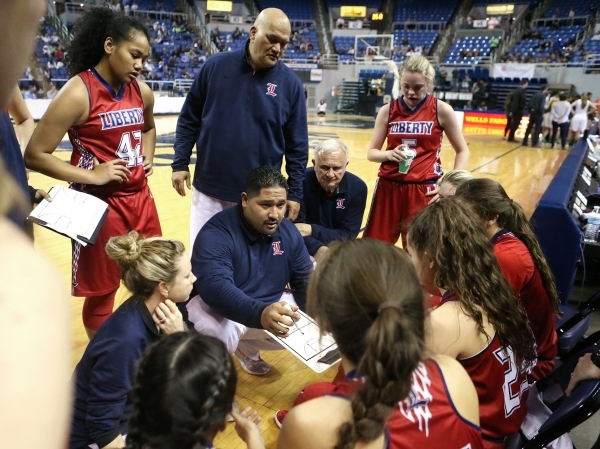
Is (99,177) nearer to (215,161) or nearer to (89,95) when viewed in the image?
(89,95)

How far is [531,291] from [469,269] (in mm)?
606

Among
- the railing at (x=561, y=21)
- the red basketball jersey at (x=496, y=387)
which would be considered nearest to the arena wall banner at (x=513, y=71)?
the railing at (x=561, y=21)

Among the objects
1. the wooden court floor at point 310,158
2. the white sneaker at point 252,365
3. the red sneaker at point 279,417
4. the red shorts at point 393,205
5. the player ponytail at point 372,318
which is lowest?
the wooden court floor at point 310,158

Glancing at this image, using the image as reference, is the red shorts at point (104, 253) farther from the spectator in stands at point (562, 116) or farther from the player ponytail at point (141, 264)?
the spectator in stands at point (562, 116)

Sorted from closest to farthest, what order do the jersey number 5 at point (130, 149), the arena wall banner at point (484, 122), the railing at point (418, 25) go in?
A: the jersey number 5 at point (130, 149), the arena wall banner at point (484, 122), the railing at point (418, 25)

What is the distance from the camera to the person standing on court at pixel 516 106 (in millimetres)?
12742

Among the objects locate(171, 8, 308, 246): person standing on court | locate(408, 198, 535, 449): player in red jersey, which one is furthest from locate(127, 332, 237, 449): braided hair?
locate(171, 8, 308, 246): person standing on court

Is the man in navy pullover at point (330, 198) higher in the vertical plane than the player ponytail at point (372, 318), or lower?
lower

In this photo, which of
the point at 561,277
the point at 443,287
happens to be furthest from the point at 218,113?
the point at 561,277

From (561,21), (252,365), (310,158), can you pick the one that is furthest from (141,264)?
(561,21)

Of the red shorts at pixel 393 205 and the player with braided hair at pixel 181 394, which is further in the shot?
the red shorts at pixel 393 205

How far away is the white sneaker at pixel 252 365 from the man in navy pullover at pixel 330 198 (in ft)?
2.91

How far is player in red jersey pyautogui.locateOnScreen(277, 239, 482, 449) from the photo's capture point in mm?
1006

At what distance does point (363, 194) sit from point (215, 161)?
1154mm
